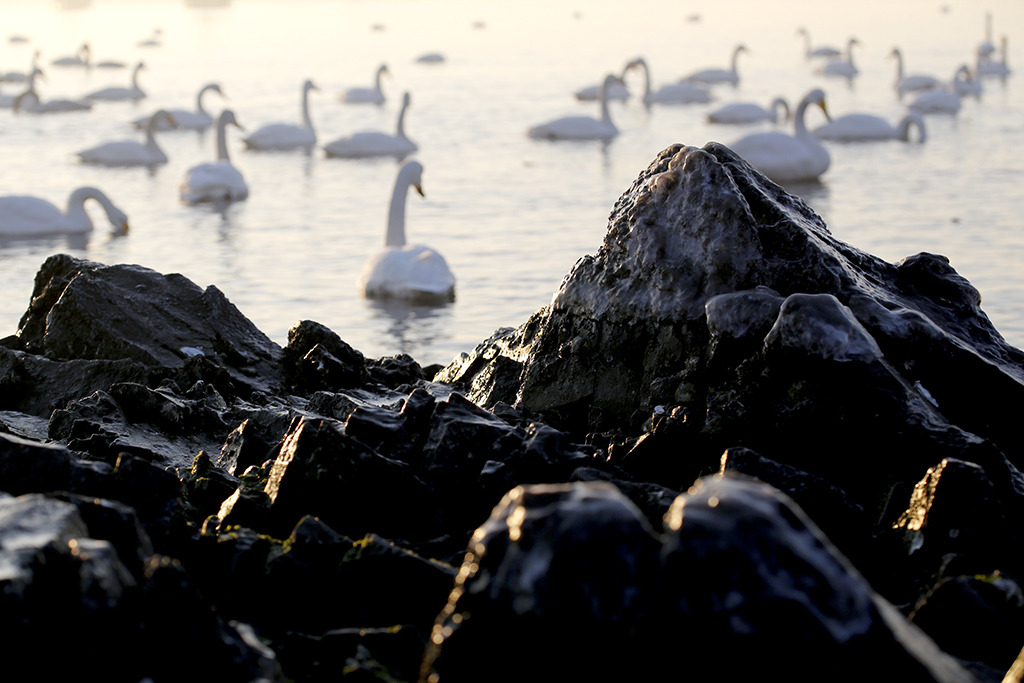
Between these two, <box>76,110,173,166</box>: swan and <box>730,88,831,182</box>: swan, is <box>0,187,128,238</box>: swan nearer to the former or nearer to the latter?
<box>76,110,173,166</box>: swan

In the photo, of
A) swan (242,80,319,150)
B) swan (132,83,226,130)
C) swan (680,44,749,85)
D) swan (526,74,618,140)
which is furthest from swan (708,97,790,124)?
swan (132,83,226,130)

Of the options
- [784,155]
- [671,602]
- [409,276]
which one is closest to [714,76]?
[784,155]

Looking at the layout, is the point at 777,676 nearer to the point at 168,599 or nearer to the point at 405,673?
the point at 405,673

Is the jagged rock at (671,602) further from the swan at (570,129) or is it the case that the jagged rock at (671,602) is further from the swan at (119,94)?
the swan at (119,94)

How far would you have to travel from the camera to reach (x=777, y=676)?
2.42 m

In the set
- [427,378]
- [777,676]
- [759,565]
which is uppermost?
[759,565]

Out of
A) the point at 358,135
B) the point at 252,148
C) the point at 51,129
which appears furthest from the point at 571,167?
the point at 51,129

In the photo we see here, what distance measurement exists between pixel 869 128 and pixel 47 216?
14.7 metres

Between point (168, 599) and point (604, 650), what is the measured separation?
1.03 meters

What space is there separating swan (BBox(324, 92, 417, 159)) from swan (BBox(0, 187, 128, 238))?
281 inches

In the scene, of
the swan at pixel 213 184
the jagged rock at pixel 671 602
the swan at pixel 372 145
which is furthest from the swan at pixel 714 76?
the jagged rock at pixel 671 602

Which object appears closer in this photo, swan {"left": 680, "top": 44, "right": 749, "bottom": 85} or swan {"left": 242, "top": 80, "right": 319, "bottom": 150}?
swan {"left": 242, "top": 80, "right": 319, "bottom": 150}

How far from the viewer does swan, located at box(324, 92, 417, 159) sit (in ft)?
71.3

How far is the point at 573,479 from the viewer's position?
13.8 ft
